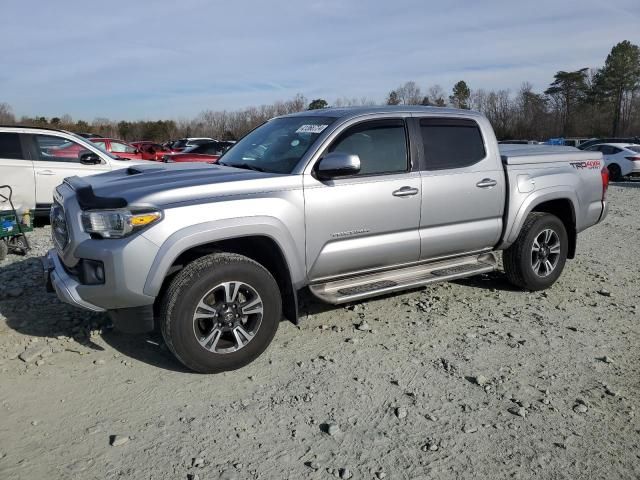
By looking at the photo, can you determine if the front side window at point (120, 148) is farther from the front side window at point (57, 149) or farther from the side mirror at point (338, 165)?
the side mirror at point (338, 165)

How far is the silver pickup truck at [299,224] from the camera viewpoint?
3586mm

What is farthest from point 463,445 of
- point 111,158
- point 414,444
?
point 111,158

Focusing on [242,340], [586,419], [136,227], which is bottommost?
[586,419]

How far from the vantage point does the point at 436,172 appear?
484 centimetres

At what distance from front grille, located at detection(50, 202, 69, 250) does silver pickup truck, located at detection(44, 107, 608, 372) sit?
0.5 inches

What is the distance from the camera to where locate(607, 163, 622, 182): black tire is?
19855 mm

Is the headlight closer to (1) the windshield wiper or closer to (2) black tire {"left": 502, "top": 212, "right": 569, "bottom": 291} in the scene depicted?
(1) the windshield wiper

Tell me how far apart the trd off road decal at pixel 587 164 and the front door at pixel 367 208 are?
7.56ft

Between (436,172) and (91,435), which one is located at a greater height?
(436,172)

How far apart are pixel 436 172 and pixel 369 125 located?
0.76m

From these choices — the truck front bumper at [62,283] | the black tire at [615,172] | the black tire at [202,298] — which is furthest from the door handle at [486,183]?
the black tire at [615,172]

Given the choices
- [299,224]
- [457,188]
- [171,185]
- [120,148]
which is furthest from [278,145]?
[120,148]

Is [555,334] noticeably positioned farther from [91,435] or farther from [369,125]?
[91,435]

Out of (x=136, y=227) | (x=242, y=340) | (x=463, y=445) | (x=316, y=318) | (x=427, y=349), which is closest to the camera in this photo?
(x=463, y=445)
